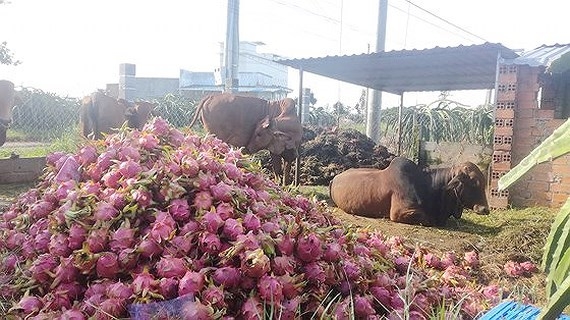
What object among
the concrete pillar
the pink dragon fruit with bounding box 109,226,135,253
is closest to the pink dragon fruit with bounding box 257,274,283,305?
the pink dragon fruit with bounding box 109,226,135,253

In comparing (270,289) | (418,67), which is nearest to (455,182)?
(418,67)

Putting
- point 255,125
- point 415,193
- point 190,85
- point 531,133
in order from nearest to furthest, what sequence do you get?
1. point 415,193
2. point 531,133
3. point 255,125
4. point 190,85

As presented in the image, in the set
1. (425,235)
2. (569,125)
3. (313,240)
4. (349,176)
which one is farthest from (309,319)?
(349,176)

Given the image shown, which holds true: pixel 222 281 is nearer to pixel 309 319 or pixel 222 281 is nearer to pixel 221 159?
pixel 309 319

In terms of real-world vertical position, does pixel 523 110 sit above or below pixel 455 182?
above

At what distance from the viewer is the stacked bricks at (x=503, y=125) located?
6629 millimetres

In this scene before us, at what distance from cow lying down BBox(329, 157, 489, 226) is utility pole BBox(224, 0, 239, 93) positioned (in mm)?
4877

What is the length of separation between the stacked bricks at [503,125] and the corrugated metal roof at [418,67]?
266 millimetres

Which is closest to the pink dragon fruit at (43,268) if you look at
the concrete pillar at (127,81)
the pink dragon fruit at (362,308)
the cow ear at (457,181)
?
the pink dragon fruit at (362,308)

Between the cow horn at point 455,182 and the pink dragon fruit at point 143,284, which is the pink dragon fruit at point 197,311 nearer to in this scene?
the pink dragon fruit at point 143,284

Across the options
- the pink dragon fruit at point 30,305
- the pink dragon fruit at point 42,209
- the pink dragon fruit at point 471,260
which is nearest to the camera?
the pink dragon fruit at point 30,305

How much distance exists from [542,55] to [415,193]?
234 cm

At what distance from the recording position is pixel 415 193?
610 centimetres

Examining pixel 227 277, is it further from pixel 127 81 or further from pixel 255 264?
pixel 127 81
